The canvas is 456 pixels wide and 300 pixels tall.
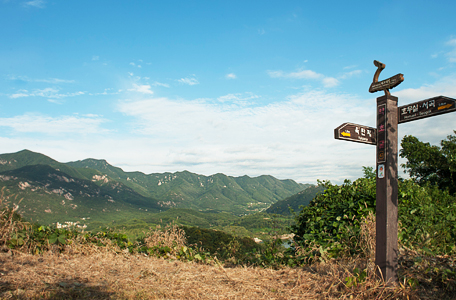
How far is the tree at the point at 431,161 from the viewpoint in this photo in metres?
18.4

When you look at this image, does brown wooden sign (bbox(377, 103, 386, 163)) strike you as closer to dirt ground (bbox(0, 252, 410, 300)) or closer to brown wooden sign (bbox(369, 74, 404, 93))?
brown wooden sign (bbox(369, 74, 404, 93))

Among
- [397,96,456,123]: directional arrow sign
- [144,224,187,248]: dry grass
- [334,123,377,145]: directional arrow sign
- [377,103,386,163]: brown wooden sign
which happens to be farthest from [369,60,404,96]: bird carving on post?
[144,224,187,248]: dry grass

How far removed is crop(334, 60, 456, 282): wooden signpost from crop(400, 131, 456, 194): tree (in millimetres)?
16296

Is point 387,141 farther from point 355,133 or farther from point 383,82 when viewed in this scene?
point 383,82

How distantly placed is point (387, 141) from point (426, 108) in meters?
0.82

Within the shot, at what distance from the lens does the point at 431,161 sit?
62.8 feet

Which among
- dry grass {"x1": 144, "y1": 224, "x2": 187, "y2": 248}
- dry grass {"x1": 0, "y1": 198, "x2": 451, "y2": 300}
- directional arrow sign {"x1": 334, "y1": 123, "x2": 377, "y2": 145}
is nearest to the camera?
dry grass {"x1": 0, "y1": 198, "x2": 451, "y2": 300}

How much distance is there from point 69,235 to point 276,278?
596cm

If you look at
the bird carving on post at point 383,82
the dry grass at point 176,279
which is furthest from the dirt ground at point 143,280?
the bird carving on post at point 383,82

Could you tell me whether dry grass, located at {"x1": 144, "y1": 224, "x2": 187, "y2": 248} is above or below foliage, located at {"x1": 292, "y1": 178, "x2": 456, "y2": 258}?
below

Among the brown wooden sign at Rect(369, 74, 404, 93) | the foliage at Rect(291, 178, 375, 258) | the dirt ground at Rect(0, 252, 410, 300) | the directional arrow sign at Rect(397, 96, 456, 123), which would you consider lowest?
the dirt ground at Rect(0, 252, 410, 300)

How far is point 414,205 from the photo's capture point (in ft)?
22.7

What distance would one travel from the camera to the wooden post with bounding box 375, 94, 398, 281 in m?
4.54

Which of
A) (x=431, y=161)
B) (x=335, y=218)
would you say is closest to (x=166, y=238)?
(x=335, y=218)
